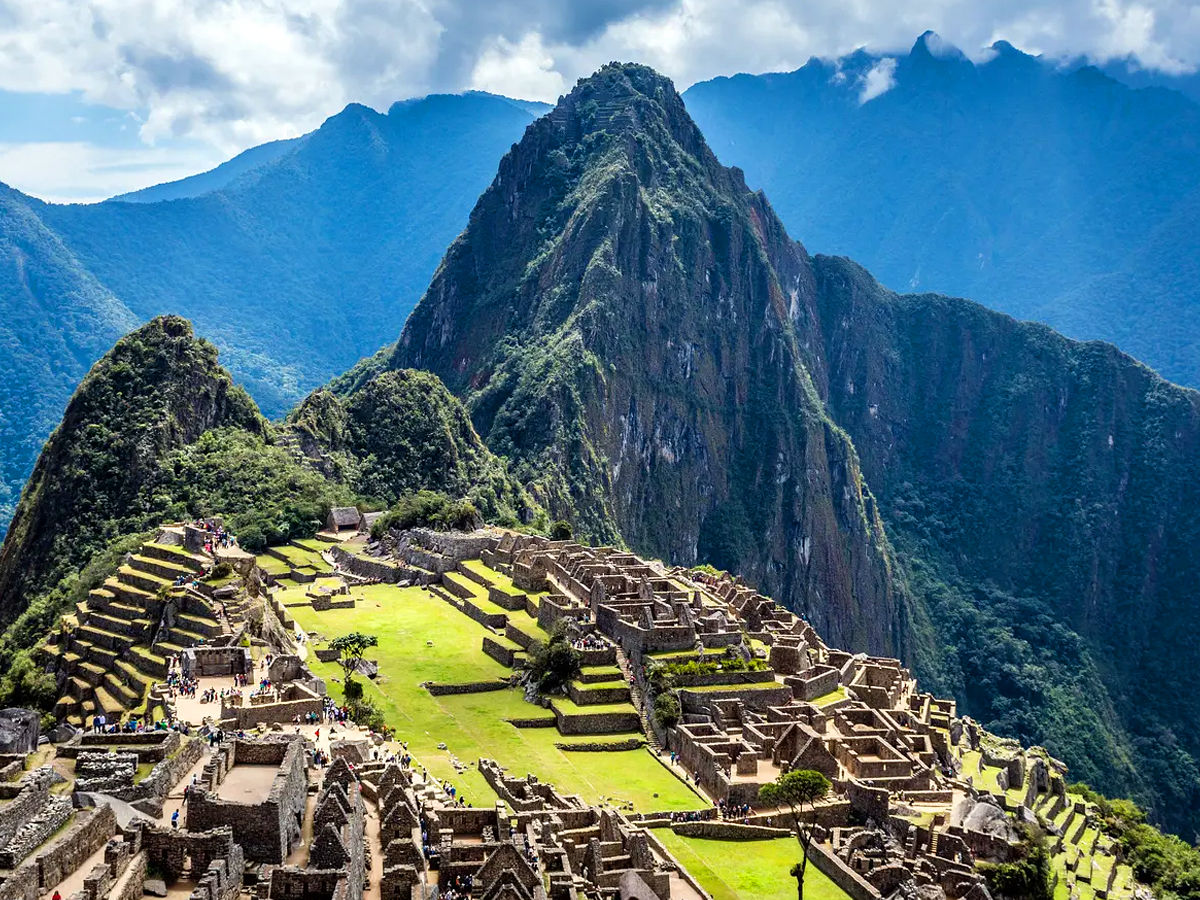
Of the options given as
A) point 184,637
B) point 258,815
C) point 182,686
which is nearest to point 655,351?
point 184,637

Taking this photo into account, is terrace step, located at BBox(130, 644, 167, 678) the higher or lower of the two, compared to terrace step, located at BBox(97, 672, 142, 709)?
higher

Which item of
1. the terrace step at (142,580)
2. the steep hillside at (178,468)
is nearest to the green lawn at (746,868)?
the terrace step at (142,580)

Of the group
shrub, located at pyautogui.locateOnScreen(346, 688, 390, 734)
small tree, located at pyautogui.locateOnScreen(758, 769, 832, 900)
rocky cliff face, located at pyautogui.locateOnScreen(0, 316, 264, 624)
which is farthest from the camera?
rocky cliff face, located at pyautogui.locateOnScreen(0, 316, 264, 624)

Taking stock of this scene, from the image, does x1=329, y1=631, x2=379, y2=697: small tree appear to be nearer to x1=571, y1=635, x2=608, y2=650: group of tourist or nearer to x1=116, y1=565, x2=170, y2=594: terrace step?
x1=116, y1=565, x2=170, y2=594: terrace step

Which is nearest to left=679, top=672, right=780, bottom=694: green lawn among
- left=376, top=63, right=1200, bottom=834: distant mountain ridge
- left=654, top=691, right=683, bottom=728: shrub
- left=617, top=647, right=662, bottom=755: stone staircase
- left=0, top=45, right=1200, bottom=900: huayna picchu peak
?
left=0, top=45, right=1200, bottom=900: huayna picchu peak

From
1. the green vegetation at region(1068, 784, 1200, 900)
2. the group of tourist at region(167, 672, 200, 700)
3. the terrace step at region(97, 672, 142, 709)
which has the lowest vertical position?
the green vegetation at region(1068, 784, 1200, 900)

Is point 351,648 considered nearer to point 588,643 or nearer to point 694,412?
point 588,643
